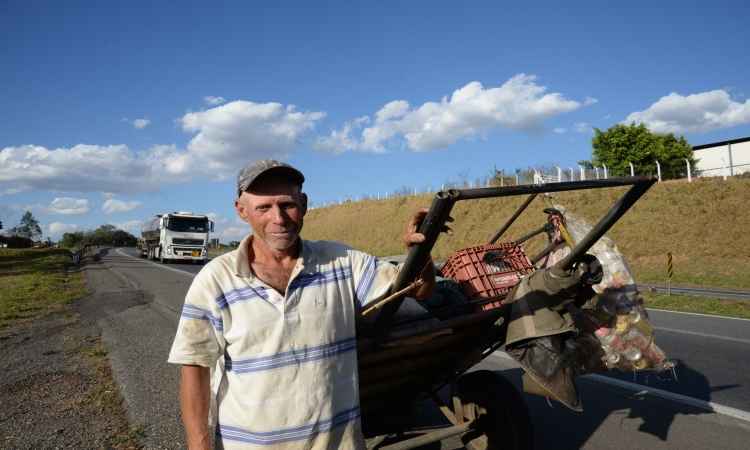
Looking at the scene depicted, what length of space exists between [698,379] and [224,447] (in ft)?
18.2

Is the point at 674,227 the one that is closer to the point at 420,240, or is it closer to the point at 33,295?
the point at 420,240

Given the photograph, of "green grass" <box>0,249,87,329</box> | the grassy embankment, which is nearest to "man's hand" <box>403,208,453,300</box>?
"green grass" <box>0,249,87,329</box>

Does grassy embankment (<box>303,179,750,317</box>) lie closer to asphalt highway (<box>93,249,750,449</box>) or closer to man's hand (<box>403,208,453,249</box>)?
asphalt highway (<box>93,249,750,449</box>)

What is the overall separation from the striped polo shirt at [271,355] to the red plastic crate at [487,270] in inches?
59.3

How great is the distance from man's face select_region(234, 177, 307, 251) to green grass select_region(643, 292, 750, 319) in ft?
36.1

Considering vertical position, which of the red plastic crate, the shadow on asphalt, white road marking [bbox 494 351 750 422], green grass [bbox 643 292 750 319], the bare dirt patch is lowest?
green grass [bbox 643 292 750 319]

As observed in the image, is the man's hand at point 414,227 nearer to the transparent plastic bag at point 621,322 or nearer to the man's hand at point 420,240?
the man's hand at point 420,240

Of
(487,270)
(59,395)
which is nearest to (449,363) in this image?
(487,270)

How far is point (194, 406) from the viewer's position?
1.94 m

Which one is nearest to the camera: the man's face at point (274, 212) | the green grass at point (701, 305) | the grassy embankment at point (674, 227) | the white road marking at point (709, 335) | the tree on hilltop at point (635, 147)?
the man's face at point (274, 212)

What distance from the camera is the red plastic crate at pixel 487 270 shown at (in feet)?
11.2

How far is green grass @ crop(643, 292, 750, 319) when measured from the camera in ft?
33.6

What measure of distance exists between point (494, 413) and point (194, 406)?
79.0 inches

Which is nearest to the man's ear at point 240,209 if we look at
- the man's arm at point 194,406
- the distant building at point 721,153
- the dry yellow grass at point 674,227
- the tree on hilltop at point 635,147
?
the man's arm at point 194,406
